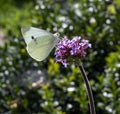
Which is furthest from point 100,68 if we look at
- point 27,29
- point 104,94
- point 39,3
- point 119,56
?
point 27,29

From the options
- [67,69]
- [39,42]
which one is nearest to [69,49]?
[39,42]

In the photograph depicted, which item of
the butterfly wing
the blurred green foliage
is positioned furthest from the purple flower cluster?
the blurred green foliage

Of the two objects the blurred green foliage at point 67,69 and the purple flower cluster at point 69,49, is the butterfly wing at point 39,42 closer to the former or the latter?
the purple flower cluster at point 69,49

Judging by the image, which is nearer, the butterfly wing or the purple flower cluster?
the purple flower cluster

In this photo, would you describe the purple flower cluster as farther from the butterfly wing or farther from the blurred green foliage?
the blurred green foliage

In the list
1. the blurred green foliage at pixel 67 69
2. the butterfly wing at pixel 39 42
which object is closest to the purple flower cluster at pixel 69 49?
the butterfly wing at pixel 39 42

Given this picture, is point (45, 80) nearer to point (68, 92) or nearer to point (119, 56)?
point (68, 92)
